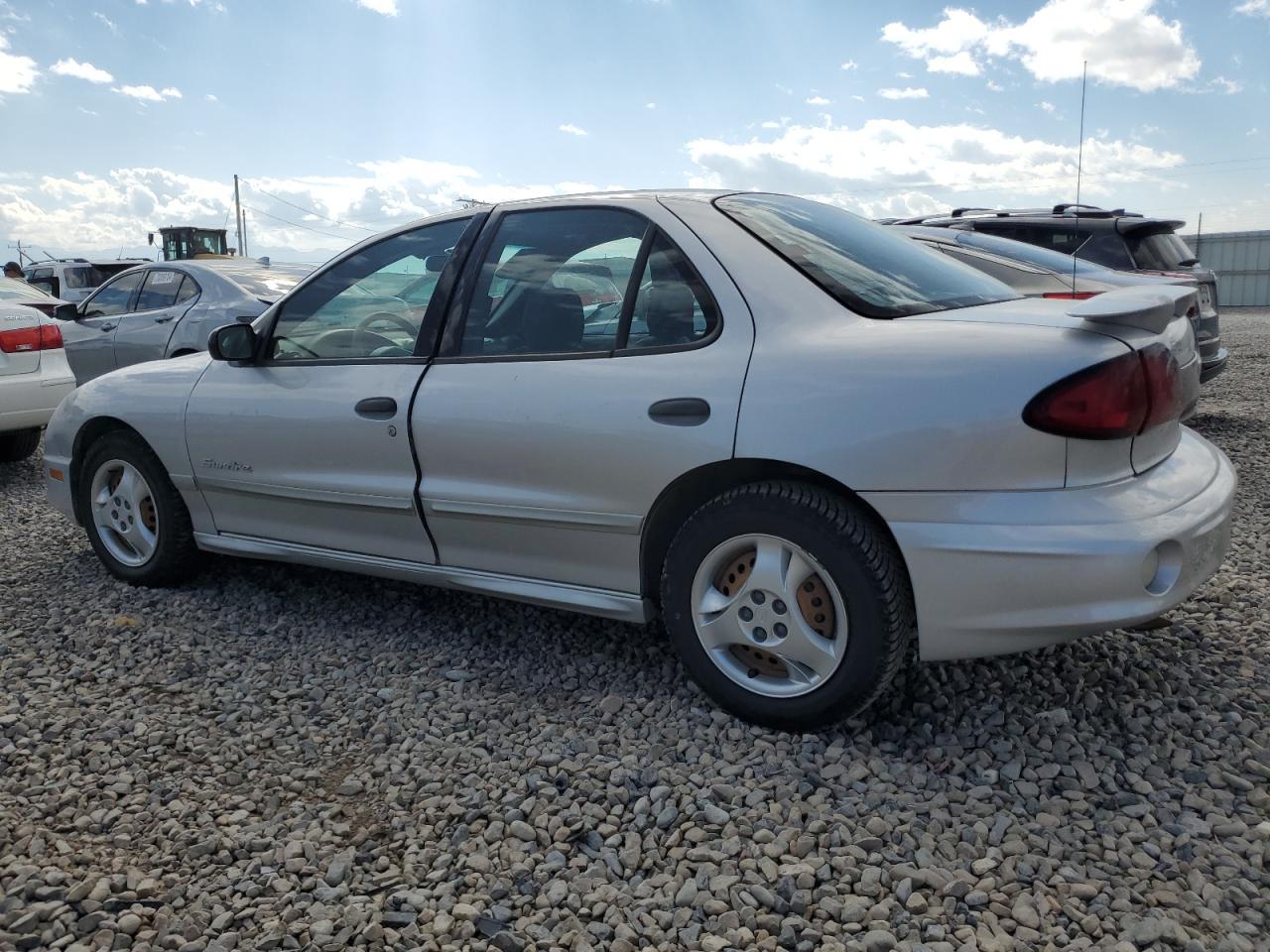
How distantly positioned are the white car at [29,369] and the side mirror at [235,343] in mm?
3928

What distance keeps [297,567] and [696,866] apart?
9.78 ft

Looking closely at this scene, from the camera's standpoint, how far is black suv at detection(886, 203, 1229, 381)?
23.5 ft

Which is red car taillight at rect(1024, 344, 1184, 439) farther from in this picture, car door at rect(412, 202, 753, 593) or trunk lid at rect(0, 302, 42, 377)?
trunk lid at rect(0, 302, 42, 377)

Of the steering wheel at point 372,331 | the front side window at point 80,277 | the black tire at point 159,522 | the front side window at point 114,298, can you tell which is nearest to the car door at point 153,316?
the front side window at point 114,298

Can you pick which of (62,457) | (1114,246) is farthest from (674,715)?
(1114,246)

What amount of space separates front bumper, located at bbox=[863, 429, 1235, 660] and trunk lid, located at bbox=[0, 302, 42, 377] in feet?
21.5

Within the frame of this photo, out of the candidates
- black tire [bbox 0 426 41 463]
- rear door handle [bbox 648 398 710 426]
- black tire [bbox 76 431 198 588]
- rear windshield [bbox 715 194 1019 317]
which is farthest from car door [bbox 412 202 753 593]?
black tire [bbox 0 426 41 463]

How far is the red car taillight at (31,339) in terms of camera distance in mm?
7082

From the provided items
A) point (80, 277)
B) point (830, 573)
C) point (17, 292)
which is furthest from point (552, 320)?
point (80, 277)

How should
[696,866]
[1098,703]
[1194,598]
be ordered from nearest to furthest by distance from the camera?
[696,866] < [1098,703] < [1194,598]

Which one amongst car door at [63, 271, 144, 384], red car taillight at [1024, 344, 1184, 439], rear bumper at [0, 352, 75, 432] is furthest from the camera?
car door at [63, 271, 144, 384]

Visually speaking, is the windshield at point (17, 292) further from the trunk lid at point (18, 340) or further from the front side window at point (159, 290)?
the trunk lid at point (18, 340)

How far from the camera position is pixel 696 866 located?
7.92 ft

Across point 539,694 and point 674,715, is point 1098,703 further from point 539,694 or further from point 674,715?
point 539,694
